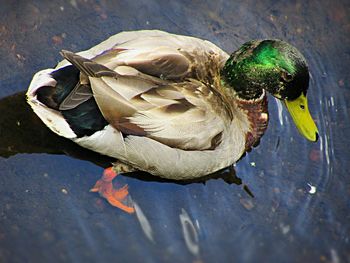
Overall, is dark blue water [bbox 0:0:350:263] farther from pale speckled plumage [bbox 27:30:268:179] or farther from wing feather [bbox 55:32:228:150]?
wing feather [bbox 55:32:228:150]

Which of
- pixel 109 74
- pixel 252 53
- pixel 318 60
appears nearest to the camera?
pixel 109 74

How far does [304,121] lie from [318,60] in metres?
1.19

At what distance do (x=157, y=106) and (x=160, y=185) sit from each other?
30.9 inches

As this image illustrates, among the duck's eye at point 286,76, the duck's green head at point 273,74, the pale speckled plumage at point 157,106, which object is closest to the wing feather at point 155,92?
the pale speckled plumage at point 157,106

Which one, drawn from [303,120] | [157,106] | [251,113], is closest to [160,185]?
[157,106]

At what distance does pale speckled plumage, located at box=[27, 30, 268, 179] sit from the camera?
16.0 ft

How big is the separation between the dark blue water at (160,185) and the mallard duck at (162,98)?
0.20m

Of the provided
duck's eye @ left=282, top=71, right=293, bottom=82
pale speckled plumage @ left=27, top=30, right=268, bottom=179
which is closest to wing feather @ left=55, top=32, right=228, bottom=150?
pale speckled plumage @ left=27, top=30, right=268, bottom=179

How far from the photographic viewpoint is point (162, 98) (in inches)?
195

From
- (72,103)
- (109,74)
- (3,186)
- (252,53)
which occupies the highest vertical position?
(252,53)

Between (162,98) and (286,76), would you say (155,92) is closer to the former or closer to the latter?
(162,98)

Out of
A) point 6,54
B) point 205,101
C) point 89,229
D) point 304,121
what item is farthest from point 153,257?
point 6,54

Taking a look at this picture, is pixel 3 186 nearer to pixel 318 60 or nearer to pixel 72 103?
pixel 72 103

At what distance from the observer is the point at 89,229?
202 inches
